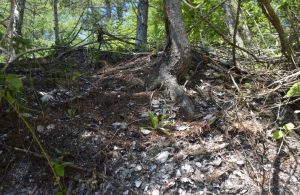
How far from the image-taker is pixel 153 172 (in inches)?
76.0

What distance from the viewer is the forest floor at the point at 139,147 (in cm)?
184

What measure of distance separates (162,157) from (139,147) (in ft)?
0.83

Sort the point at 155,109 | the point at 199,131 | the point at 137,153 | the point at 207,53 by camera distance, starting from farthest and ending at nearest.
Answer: the point at 207,53 < the point at 155,109 < the point at 199,131 < the point at 137,153

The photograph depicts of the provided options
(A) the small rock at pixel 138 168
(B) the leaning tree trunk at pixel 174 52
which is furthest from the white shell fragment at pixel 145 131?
(B) the leaning tree trunk at pixel 174 52

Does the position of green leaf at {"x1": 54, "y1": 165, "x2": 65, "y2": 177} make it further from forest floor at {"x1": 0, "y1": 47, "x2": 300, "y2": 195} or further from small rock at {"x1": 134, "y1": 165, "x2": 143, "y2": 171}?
small rock at {"x1": 134, "y1": 165, "x2": 143, "y2": 171}

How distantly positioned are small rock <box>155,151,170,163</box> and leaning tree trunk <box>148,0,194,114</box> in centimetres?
100

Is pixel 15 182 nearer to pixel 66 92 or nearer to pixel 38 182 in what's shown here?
pixel 38 182

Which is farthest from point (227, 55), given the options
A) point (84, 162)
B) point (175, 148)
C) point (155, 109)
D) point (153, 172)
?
point (84, 162)

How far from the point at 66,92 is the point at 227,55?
9.38ft

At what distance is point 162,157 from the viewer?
205 centimetres

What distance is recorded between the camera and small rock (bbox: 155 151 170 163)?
203 cm

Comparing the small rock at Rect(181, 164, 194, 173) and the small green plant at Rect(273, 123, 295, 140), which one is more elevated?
the small green plant at Rect(273, 123, 295, 140)

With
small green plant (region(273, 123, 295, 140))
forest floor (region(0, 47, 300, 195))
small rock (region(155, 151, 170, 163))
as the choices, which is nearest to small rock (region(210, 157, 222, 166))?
forest floor (region(0, 47, 300, 195))

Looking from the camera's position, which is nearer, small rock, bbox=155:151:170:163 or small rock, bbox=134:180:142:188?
small rock, bbox=134:180:142:188
